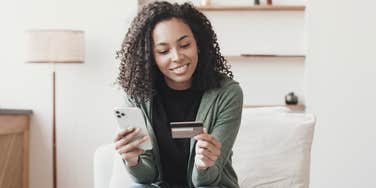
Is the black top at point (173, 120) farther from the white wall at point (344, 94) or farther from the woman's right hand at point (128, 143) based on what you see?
the white wall at point (344, 94)

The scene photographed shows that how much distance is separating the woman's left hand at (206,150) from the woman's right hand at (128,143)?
158mm

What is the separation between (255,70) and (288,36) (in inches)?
13.2

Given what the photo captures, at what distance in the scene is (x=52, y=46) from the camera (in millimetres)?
3205

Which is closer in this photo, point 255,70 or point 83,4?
point 83,4

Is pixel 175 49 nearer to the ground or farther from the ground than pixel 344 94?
farther from the ground

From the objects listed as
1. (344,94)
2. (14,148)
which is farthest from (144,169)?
(344,94)

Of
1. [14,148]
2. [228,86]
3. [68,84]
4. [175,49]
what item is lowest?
[14,148]

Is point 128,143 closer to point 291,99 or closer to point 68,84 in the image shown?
point 68,84

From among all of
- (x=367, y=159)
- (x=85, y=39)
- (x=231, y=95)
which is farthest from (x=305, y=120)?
(x=85, y=39)

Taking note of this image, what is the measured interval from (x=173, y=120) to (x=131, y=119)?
0.22m

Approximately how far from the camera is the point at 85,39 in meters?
3.51

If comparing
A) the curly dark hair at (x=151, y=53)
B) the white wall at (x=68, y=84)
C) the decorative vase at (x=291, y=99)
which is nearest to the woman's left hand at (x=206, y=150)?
the curly dark hair at (x=151, y=53)

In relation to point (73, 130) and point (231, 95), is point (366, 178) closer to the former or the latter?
point (73, 130)

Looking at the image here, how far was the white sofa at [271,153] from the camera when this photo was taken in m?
1.94
